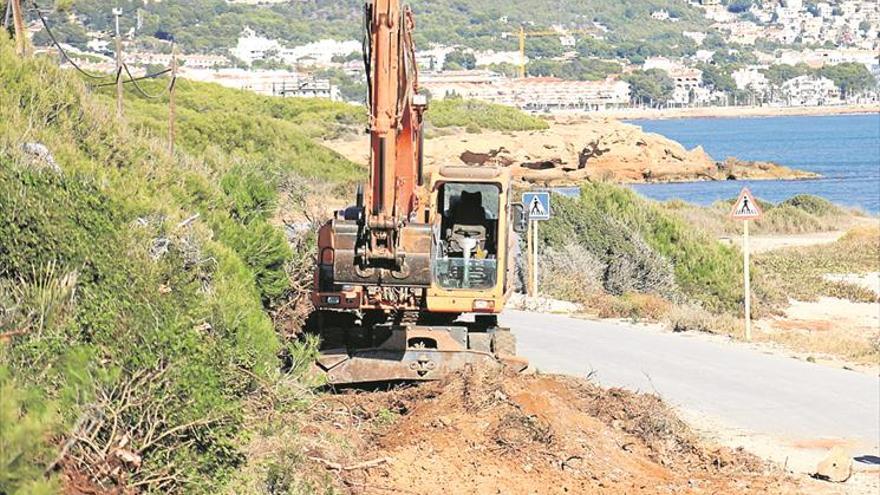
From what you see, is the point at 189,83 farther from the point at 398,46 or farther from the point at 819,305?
the point at 398,46

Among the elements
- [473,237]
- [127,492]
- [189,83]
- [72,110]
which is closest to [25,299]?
[127,492]

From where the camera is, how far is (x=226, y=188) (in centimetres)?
2256

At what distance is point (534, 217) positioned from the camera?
28719 millimetres

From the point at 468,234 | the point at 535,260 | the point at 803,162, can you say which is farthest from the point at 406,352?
the point at 803,162

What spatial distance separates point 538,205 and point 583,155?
65.3 meters

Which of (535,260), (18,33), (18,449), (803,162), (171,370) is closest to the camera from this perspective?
(18,449)

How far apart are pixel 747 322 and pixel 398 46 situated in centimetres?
1231

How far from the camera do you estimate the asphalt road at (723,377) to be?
1842 centimetres

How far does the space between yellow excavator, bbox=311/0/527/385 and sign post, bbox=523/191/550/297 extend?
778 cm

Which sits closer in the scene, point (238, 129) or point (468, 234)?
point (468, 234)

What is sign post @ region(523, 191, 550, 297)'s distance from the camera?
28.8 meters

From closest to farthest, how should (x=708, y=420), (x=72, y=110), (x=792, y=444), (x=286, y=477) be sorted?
(x=286, y=477), (x=792, y=444), (x=708, y=420), (x=72, y=110)

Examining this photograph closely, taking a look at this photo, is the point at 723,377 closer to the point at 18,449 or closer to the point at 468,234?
the point at 468,234

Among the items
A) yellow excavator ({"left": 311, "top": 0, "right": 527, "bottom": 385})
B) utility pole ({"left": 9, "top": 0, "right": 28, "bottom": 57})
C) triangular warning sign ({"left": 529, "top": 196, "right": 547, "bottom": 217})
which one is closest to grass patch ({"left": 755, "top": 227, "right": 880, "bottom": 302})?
triangular warning sign ({"left": 529, "top": 196, "right": 547, "bottom": 217})
